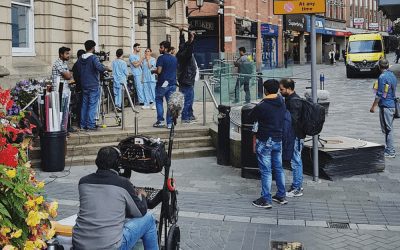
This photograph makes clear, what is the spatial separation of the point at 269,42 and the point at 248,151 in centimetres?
4444

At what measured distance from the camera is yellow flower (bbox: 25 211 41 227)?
133 inches

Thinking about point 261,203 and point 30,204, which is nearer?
point 30,204

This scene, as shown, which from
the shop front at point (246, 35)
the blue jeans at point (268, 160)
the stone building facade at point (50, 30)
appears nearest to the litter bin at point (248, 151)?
the blue jeans at point (268, 160)

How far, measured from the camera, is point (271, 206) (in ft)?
26.3

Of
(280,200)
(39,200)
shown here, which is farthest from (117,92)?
(39,200)

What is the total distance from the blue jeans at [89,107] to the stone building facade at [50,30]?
5.94 feet

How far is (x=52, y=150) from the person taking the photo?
33.5 feet

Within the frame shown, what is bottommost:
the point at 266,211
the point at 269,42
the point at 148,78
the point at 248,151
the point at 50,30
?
the point at 266,211

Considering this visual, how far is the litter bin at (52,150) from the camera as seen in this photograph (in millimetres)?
10156

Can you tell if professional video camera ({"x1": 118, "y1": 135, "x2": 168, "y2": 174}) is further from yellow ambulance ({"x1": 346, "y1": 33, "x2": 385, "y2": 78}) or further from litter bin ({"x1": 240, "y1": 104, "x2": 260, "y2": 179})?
yellow ambulance ({"x1": 346, "y1": 33, "x2": 385, "y2": 78})

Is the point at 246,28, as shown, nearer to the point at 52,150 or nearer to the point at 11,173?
the point at 52,150

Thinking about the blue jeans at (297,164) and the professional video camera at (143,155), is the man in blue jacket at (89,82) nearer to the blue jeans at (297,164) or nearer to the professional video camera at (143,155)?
the blue jeans at (297,164)

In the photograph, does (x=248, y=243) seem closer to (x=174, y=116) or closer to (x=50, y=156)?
(x=174, y=116)

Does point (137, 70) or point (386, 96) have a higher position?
point (137, 70)
